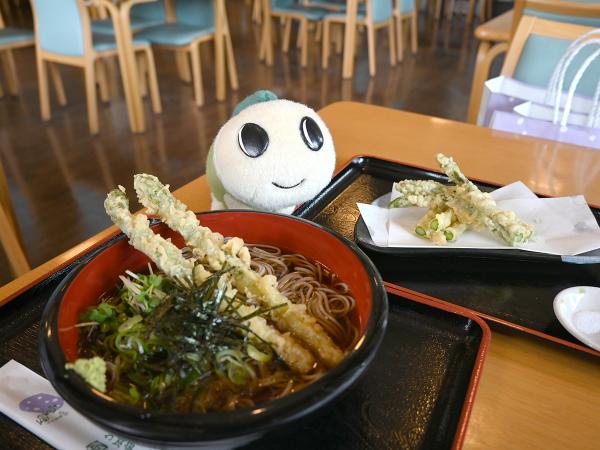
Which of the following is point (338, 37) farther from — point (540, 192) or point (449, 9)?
point (540, 192)

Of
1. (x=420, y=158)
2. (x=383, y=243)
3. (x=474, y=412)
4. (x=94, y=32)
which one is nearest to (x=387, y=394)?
(x=474, y=412)

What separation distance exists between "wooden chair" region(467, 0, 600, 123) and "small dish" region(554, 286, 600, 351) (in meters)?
1.33

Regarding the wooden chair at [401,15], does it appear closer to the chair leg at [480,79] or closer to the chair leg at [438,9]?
the chair leg at [438,9]

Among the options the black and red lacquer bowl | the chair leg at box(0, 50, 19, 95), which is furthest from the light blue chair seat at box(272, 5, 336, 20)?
the black and red lacquer bowl

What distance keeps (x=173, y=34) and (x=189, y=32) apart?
0.12 m

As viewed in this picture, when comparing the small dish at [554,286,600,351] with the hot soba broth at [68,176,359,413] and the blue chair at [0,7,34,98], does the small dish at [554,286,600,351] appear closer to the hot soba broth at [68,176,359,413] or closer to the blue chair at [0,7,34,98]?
the hot soba broth at [68,176,359,413]

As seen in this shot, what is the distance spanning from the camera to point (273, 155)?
2.57 feet

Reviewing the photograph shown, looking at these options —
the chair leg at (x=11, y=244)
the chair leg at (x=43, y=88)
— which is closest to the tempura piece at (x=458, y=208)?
the chair leg at (x=11, y=244)

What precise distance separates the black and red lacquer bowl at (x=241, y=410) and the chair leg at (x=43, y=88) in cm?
333

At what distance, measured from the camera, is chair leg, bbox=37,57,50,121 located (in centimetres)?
343

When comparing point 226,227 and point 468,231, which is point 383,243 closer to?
point 468,231

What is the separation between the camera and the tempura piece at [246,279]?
0.55 meters

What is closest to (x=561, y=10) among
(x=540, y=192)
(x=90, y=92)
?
(x=540, y=192)

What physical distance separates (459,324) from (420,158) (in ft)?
2.17
